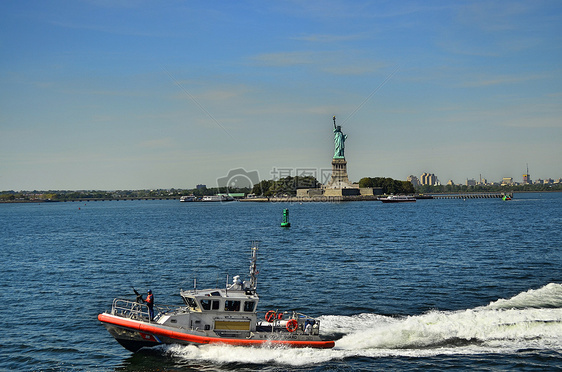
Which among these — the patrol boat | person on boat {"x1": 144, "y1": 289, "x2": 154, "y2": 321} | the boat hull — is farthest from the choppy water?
person on boat {"x1": 144, "y1": 289, "x2": 154, "y2": 321}

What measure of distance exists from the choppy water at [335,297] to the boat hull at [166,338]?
445 mm

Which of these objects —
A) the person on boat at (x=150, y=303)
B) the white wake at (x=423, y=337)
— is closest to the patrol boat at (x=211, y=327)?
the person on boat at (x=150, y=303)

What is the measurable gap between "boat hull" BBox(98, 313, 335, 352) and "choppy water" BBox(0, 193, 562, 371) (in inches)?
17.5

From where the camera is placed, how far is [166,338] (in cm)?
2778

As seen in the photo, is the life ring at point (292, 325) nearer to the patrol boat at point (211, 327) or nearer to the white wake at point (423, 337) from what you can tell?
the patrol boat at point (211, 327)

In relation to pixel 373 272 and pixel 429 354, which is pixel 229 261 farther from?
pixel 429 354

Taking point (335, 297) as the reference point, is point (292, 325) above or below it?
above

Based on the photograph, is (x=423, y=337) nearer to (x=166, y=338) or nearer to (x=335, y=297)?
(x=335, y=297)

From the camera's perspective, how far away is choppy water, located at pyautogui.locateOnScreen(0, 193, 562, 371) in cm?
2722

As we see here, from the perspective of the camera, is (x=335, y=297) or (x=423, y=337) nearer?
(x=423, y=337)

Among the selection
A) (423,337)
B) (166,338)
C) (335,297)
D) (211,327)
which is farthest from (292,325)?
(335,297)

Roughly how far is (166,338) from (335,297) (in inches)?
623

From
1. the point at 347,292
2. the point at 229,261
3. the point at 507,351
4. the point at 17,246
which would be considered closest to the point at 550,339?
the point at 507,351

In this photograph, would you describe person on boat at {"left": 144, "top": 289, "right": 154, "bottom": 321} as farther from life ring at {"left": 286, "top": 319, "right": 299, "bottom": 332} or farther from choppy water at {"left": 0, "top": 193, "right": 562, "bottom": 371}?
life ring at {"left": 286, "top": 319, "right": 299, "bottom": 332}
